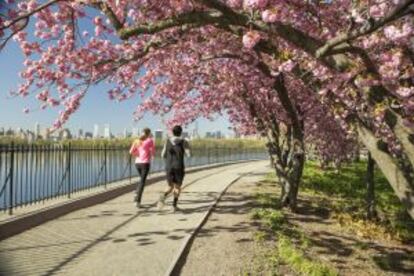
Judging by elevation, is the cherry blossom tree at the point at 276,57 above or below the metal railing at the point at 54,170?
above

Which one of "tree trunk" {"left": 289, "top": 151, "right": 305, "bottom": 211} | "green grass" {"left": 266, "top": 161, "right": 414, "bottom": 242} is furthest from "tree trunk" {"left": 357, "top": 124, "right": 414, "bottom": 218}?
"tree trunk" {"left": 289, "top": 151, "right": 305, "bottom": 211}

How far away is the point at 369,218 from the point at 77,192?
8289 mm

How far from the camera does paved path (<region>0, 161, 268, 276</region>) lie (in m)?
8.12

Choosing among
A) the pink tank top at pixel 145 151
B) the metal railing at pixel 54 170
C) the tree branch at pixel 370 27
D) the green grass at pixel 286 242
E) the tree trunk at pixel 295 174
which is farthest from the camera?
the tree trunk at pixel 295 174

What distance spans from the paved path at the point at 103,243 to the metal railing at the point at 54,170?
117cm

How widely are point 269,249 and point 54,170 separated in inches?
325

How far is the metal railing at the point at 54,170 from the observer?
12.0m

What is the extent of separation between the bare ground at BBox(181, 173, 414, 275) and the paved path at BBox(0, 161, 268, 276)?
46 cm

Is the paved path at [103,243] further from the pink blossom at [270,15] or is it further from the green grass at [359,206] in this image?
the green grass at [359,206]

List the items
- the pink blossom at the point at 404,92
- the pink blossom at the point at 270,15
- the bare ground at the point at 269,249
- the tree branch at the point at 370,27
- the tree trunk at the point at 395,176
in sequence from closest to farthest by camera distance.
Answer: the tree branch at the point at 370,27
the pink blossom at the point at 270,15
the tree trunk at the point at 395,176
the pink blossom at the point at 404,92
the bare ground at the point at 269,249

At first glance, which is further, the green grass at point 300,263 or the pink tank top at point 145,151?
the pink tank top at point 145,151

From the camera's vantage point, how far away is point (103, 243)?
32.4 feet

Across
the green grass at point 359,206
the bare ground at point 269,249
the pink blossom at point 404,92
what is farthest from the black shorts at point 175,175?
the pink blossom at point 404,92

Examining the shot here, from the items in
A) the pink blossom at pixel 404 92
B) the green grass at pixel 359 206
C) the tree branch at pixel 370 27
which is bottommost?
the green grass at pixel 359 206
